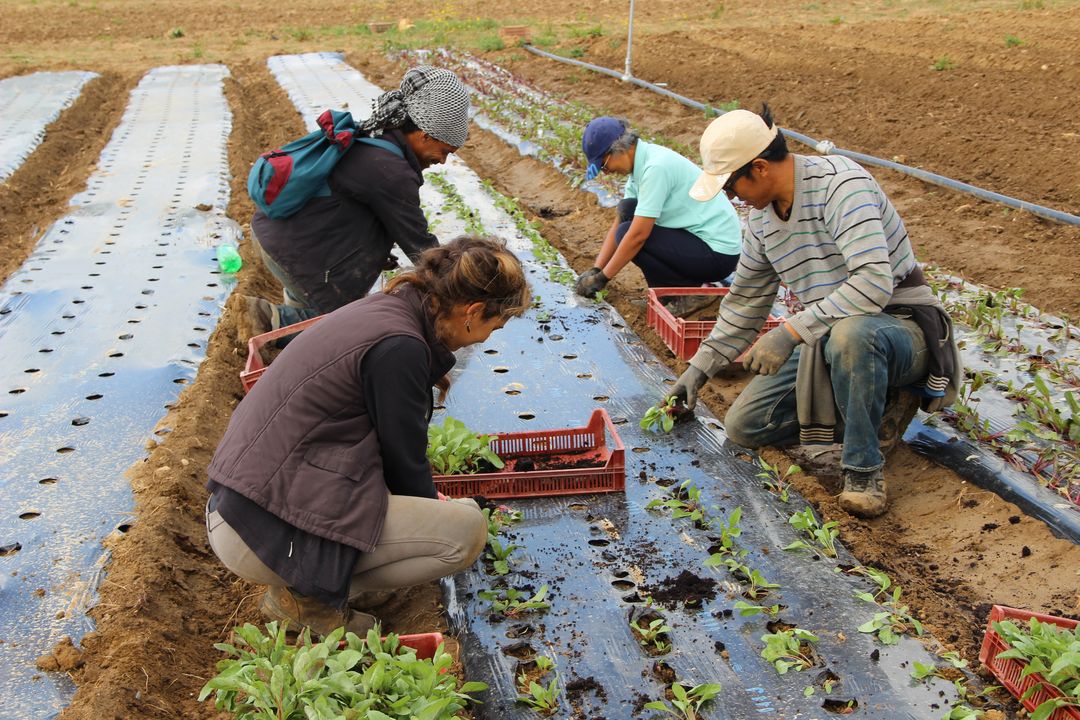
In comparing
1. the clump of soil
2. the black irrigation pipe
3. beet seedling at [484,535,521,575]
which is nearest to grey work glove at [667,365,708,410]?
the clump of soil

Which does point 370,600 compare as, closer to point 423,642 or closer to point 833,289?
point 423,642

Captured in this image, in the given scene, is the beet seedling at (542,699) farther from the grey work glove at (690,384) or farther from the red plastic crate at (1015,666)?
the grey work glove at (690,384)

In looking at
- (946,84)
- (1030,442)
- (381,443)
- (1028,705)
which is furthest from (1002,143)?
(381,443)

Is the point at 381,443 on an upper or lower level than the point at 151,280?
upper

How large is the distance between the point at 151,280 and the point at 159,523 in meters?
2.72

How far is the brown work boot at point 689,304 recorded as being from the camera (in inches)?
185

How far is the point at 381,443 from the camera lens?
2316 millimetres

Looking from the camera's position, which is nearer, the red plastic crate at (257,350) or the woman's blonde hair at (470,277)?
the woman's blonde hair at (470,277)

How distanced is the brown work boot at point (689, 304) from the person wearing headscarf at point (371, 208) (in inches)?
62.1

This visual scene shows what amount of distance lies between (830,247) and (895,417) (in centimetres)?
77

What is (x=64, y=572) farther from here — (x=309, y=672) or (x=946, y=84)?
(x=946, y=84)

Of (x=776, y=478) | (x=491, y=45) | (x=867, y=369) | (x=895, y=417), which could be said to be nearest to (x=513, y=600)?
(x=776, y=478)

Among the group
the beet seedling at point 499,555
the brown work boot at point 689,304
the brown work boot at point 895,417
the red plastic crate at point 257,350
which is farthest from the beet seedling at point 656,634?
the brown work boot at point 689,304

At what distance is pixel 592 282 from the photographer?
15.9ft
